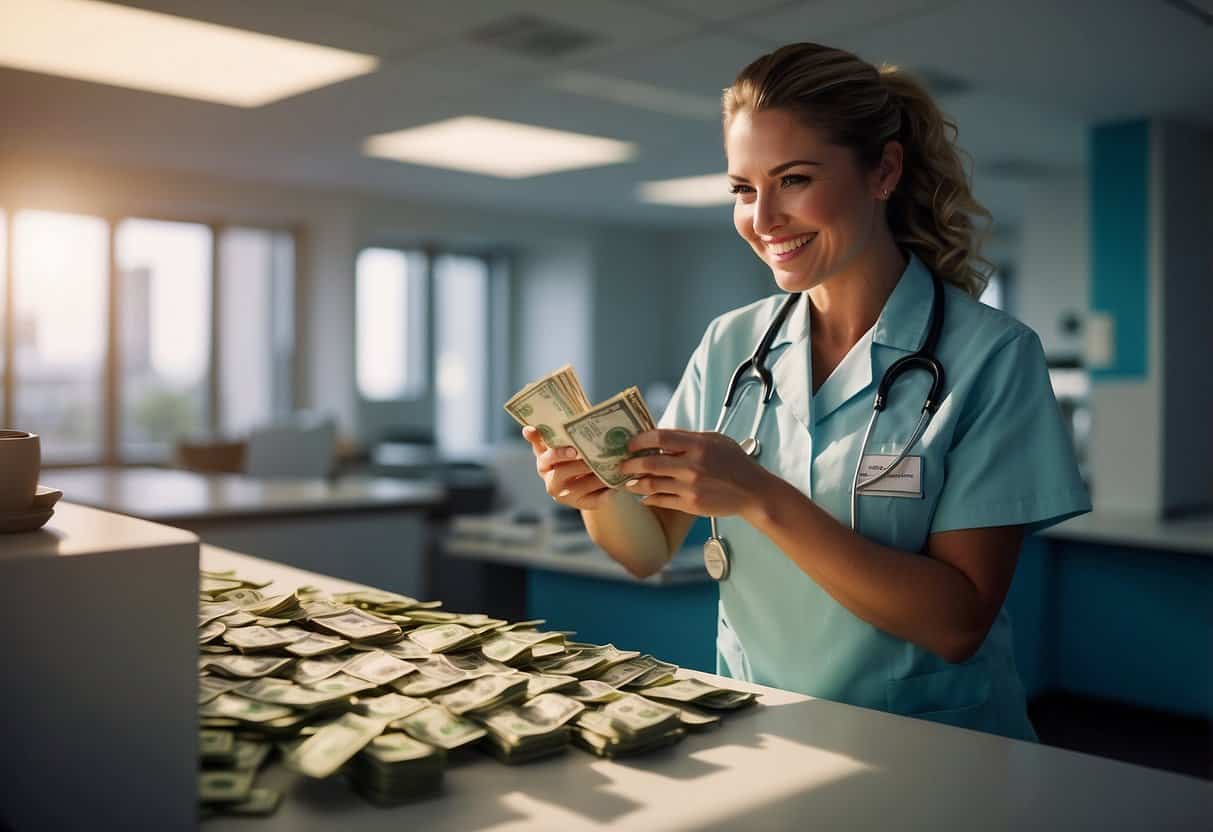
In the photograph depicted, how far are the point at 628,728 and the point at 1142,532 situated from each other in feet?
13.2

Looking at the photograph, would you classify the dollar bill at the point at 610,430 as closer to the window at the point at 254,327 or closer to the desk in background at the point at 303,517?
the desk in background at the point at 303,517

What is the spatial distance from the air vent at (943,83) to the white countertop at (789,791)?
4.16 meters

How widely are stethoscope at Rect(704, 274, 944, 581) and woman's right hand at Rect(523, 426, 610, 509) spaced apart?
0.18m

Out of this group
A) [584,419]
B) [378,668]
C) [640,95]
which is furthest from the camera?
[640,95]

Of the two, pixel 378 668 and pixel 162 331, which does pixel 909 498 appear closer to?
pixel 378 668

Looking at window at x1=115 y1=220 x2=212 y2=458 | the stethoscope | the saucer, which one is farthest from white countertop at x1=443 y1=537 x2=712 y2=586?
window at x1=115 y1=220 x2=212 y2=458

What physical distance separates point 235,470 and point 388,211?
3.00m

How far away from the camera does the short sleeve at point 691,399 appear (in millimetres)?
1897

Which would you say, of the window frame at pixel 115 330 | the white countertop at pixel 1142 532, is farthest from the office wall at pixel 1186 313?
the window frame at pixel 115 330

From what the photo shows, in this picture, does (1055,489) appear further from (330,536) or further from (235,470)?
(235,470)

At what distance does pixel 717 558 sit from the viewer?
1652 millimetres

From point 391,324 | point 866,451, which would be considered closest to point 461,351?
point 391,324

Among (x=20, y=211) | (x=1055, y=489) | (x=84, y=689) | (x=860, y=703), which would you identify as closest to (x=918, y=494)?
(x=1055, y=489)

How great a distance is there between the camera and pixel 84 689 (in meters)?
0.91
